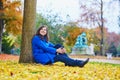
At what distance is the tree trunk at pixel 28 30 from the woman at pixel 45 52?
2.49ft

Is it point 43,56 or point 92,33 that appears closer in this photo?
point 43,56

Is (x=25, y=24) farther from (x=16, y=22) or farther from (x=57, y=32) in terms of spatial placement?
(x=57, y=32)

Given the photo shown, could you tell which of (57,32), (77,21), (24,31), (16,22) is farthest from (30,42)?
(57,32)

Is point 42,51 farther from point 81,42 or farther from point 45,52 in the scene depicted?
point 81,42

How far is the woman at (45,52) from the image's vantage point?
35.9 feet

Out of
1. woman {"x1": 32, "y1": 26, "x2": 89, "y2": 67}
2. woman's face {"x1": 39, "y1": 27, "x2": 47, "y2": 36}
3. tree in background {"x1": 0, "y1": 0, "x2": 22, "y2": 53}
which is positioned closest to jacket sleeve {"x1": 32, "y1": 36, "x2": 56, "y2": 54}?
woman {"x1": 32, "y1": 26, "x2": 89, "y2": 67}

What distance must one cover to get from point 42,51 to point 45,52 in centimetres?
10

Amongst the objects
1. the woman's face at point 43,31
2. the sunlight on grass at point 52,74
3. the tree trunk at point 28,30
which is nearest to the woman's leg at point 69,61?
the woman's face at point 43,31

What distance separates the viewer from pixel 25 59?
12.2 meters

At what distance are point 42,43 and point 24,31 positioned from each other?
1.38m

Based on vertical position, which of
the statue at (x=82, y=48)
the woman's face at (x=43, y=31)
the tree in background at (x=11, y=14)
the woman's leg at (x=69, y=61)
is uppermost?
the tree in background at (x=11, y=14)

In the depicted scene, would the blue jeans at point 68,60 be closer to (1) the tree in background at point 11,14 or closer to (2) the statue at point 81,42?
(1) the tree in background at point 11,14

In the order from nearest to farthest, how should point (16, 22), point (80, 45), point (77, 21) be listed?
point (16, 22), point (80, 45), point (77, 21)

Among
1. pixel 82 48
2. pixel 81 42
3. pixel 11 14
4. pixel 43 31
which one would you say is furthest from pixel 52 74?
pixel 81 42
